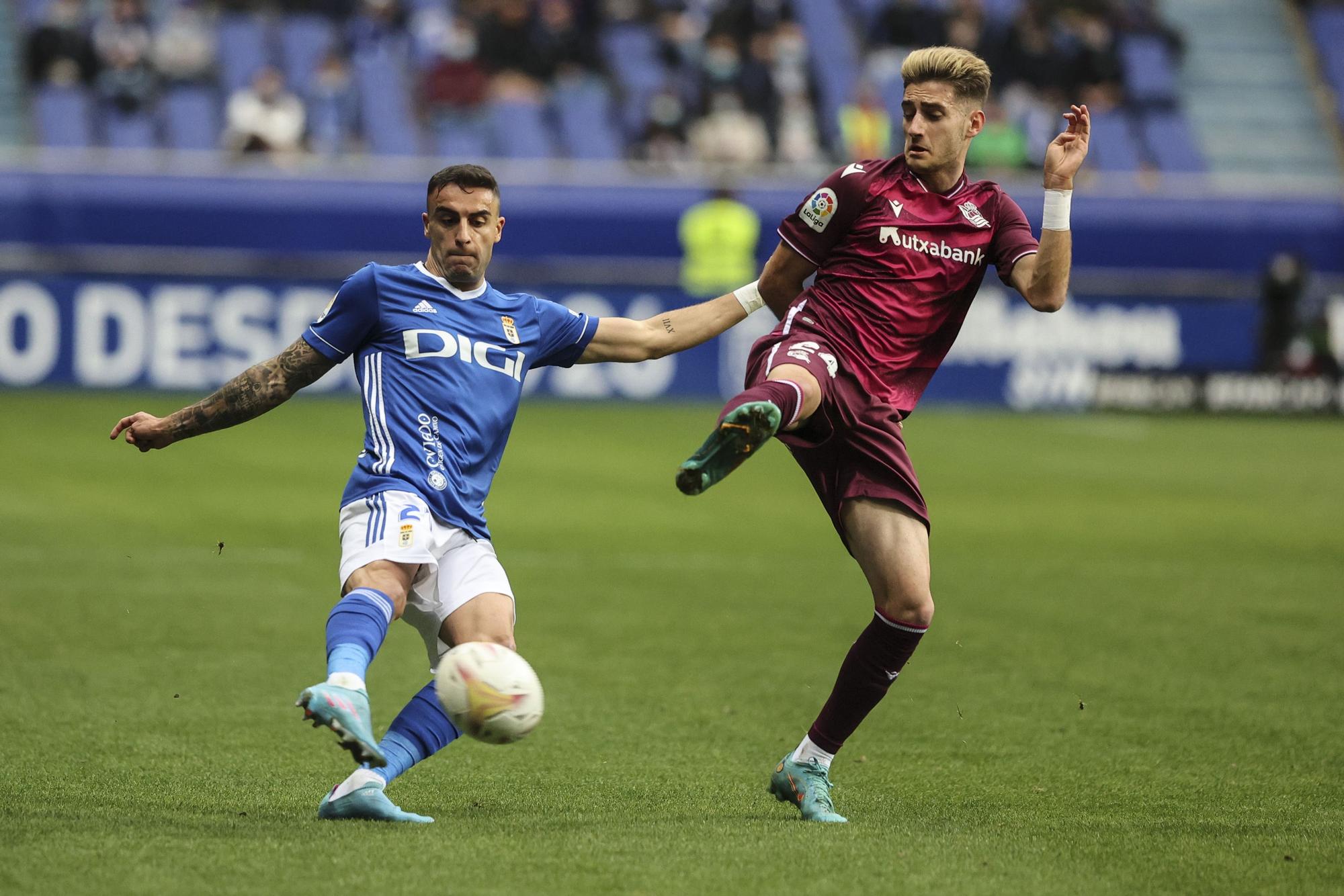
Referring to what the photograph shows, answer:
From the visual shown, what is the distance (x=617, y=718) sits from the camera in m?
6.85

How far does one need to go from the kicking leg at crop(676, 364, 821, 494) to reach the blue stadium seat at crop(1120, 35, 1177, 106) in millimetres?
22621

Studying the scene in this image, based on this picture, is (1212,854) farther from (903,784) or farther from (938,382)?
(938,382)

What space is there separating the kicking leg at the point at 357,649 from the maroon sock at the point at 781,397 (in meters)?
1.05

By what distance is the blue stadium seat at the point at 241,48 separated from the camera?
23156mm

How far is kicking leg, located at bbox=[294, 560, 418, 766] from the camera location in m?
4.34

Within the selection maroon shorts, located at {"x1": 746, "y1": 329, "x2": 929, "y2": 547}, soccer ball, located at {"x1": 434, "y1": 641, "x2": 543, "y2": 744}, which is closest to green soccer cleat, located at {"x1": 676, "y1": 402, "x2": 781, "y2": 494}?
maroon shorts, located at {"x1": 746, "y1": 329, "x2": 929, "y2": 547}

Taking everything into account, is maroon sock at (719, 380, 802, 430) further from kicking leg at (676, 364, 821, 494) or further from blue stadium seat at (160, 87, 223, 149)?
blue stadium seat at (160, 87, 223, 149)

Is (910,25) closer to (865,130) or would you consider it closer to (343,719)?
(865,130)

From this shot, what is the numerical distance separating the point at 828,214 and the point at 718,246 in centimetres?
1510

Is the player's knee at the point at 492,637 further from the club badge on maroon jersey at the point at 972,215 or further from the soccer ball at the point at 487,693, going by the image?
the club badge on maroon jersey at the point at 972,215

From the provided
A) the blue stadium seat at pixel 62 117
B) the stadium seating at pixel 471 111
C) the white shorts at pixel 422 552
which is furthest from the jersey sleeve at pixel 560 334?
the blue stadium seat at pixel 62 117

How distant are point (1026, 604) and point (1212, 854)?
4947mm

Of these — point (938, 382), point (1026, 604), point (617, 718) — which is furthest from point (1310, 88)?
point (617, 718)

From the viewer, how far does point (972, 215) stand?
18.5ft
